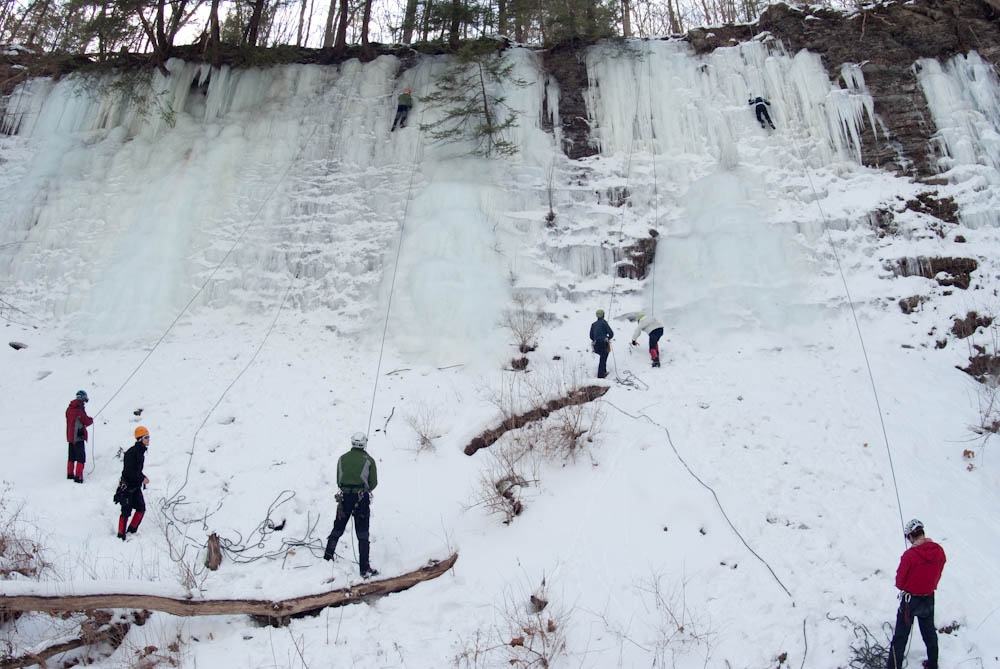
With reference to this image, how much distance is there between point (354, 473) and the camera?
20.4ft

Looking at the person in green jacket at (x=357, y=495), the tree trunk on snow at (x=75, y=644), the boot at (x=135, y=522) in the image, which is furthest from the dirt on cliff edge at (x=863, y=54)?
the tree trunk on snow at (x=75, y=644)

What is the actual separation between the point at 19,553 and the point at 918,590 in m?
7.97

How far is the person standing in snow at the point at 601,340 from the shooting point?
34.1 ft

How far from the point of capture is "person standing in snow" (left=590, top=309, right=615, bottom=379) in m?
10.4

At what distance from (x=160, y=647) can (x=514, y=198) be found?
11440 mm

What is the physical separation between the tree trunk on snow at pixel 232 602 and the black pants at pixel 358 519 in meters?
0.35

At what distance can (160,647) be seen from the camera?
5.34 meters

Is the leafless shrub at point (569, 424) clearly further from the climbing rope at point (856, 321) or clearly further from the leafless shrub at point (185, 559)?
the leafless shrub at point (185, 559)

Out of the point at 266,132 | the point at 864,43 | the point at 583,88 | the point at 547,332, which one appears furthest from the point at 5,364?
the point at 864,43

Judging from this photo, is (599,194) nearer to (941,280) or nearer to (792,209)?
(792,209)

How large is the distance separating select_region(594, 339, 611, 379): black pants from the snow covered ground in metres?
0.35

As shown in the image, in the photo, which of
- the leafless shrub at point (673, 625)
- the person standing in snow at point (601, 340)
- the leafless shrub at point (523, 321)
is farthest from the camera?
the leafless shrub at point (523, 321)

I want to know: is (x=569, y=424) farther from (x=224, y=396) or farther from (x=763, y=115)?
(x=763, y=115)

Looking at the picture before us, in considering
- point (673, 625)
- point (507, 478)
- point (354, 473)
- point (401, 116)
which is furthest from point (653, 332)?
point (401, 116)
